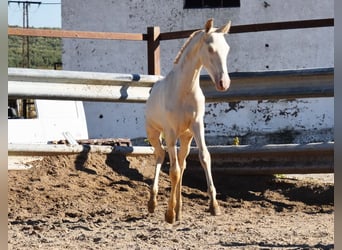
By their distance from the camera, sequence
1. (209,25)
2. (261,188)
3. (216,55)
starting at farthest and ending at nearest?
(261,188) → (209,25) → (216,55)

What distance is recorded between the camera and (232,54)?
1752cm

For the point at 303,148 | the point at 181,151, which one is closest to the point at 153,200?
the point at 181,151

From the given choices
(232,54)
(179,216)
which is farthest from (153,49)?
(232,54)

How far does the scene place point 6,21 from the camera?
1237mm

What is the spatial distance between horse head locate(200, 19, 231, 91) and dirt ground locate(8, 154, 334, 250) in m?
1.12

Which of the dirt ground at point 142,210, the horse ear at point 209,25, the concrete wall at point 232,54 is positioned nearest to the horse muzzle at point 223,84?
the horse ear at point 209,25

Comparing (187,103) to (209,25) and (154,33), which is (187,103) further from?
(154,33)

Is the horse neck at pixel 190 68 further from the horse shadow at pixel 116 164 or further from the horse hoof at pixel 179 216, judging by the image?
the horse shadow at pixel 116 164

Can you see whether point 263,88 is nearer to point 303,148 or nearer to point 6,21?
point 303,148

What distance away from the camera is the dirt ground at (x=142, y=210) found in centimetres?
444

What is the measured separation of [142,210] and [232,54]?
12.0 meters

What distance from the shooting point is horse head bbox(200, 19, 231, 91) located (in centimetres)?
518

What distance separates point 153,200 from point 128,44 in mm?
12434

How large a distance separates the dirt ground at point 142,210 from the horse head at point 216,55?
112 cm
